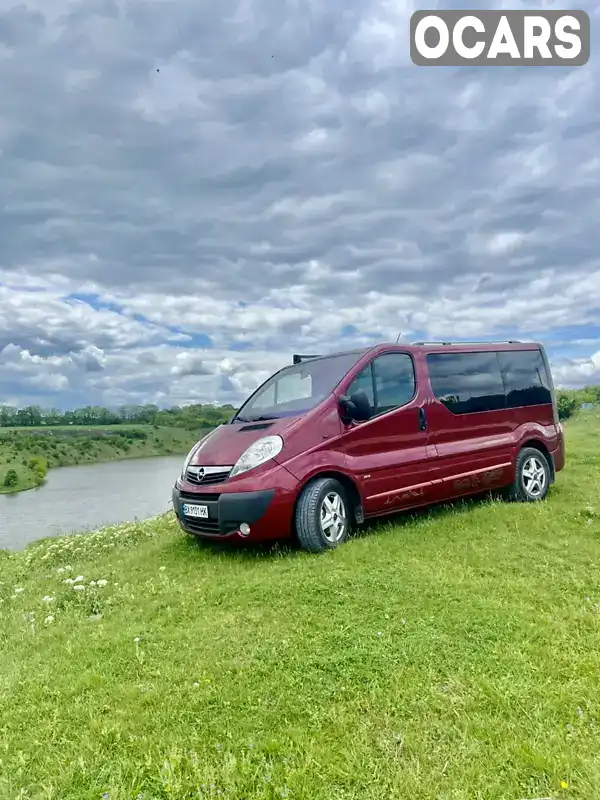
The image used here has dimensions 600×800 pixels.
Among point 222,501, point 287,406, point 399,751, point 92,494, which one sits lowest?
point 92,494

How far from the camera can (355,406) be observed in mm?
6125

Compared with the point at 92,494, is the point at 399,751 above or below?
above

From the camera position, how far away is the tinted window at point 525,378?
7.99 m

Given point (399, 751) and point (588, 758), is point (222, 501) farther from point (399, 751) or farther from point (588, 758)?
point (588, 758)

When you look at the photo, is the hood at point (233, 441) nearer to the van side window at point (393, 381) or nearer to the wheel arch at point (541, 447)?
the van side window at point (393, 381)

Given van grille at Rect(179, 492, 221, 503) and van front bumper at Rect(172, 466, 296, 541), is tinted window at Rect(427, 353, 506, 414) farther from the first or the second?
van grille at Rect(179, 492, 221, 503)

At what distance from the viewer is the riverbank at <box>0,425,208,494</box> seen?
6108 cm

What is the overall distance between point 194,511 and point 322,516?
1343 mm

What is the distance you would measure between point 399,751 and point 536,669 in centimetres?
112

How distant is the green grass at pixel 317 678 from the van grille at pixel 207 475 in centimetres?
82

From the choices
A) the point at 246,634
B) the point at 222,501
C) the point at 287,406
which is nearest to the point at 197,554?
the point at 222,501

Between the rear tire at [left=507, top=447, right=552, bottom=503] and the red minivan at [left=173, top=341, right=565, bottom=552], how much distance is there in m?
0.02

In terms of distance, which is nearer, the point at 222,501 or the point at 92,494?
the point at 222,501

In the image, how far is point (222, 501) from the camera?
562cm
